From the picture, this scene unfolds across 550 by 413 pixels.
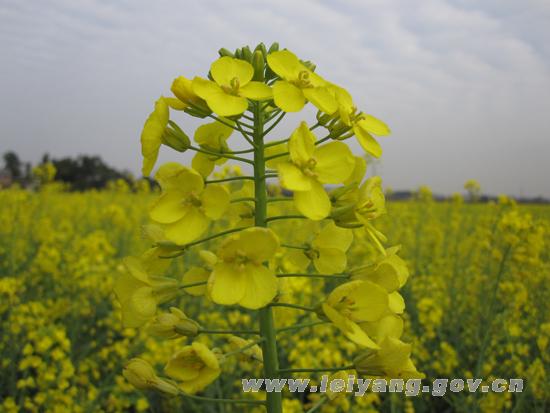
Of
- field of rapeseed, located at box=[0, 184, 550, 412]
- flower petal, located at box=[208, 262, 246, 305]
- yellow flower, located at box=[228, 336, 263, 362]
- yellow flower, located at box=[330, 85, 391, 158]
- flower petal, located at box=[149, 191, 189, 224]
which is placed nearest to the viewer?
flower petal, located at box=[208, 262, 246, 305]

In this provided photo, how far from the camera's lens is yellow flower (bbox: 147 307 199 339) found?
55.4 inches

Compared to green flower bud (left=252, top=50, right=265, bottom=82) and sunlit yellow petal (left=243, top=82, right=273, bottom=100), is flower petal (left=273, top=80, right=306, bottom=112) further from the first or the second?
green flower bud (left=252, top=50, right=265, bottom=82)

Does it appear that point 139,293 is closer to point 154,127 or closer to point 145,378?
point 145,378

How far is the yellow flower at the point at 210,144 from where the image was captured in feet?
5.07

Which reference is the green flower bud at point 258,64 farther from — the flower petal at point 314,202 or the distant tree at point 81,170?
the distant tree at point 81,170

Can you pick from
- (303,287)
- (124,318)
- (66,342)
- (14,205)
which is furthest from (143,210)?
(124,318)

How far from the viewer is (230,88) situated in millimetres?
1385

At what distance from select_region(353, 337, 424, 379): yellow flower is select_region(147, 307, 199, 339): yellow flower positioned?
0.50 m

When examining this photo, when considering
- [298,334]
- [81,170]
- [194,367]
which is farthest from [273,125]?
[81,170]

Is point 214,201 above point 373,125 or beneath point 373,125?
beneath

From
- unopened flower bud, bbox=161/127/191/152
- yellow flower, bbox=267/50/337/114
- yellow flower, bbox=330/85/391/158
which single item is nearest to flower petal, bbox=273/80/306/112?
yellow flower, bbox=267/50/337/114

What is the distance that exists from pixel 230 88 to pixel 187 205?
1.19ft

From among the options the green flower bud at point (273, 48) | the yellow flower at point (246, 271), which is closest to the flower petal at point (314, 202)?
the yellow flower at point (246, 271)

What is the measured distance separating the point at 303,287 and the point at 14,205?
4237 millimetres
